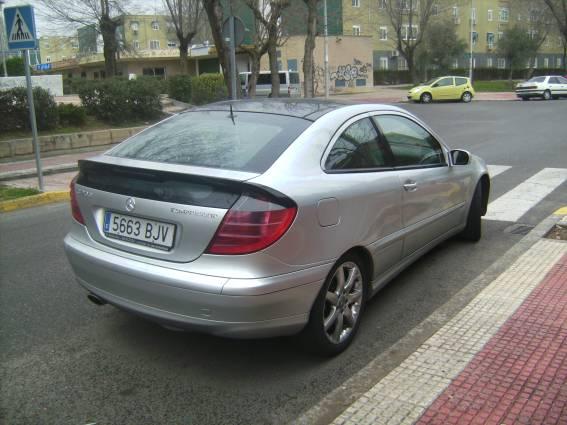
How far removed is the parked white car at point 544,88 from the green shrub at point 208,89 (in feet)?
62.6

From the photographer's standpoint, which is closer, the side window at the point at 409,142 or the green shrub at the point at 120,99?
the side window at the point at 409,142

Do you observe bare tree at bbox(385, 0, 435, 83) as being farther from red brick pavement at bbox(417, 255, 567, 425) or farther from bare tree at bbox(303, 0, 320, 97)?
red brick pavement at bbox(417, 255, 567, 425)

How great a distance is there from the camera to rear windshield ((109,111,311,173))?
11.3ft

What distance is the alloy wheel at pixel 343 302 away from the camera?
3557 millimetres

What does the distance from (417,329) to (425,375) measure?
26.5 inches

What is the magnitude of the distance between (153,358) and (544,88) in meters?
36.3

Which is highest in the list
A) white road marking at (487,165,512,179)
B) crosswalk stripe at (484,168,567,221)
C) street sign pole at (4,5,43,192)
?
street sign pole at (4,5,43,192)

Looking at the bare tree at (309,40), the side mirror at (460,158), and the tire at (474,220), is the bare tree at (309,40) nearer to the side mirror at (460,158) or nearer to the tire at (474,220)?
the tire at (474,220)

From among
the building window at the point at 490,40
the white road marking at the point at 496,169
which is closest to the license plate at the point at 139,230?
the white road marking at the point at 496,169

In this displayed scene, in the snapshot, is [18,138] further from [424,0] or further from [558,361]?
[424,0]

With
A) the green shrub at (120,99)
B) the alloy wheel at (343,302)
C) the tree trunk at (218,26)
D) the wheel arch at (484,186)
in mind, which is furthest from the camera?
the tree trunk at (218,26)

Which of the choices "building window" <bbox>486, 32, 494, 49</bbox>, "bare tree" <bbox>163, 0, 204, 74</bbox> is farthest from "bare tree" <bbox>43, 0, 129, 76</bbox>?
"building window" <bbox>486, 32, 494, 49</bbox>

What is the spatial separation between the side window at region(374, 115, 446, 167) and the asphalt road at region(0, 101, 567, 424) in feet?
3.46

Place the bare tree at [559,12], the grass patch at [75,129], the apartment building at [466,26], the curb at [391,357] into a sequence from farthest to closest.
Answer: the apartment building at [466,26]
the bare tree at [559,12]
the grass patch at [75,129]
the curb at [391,357]
